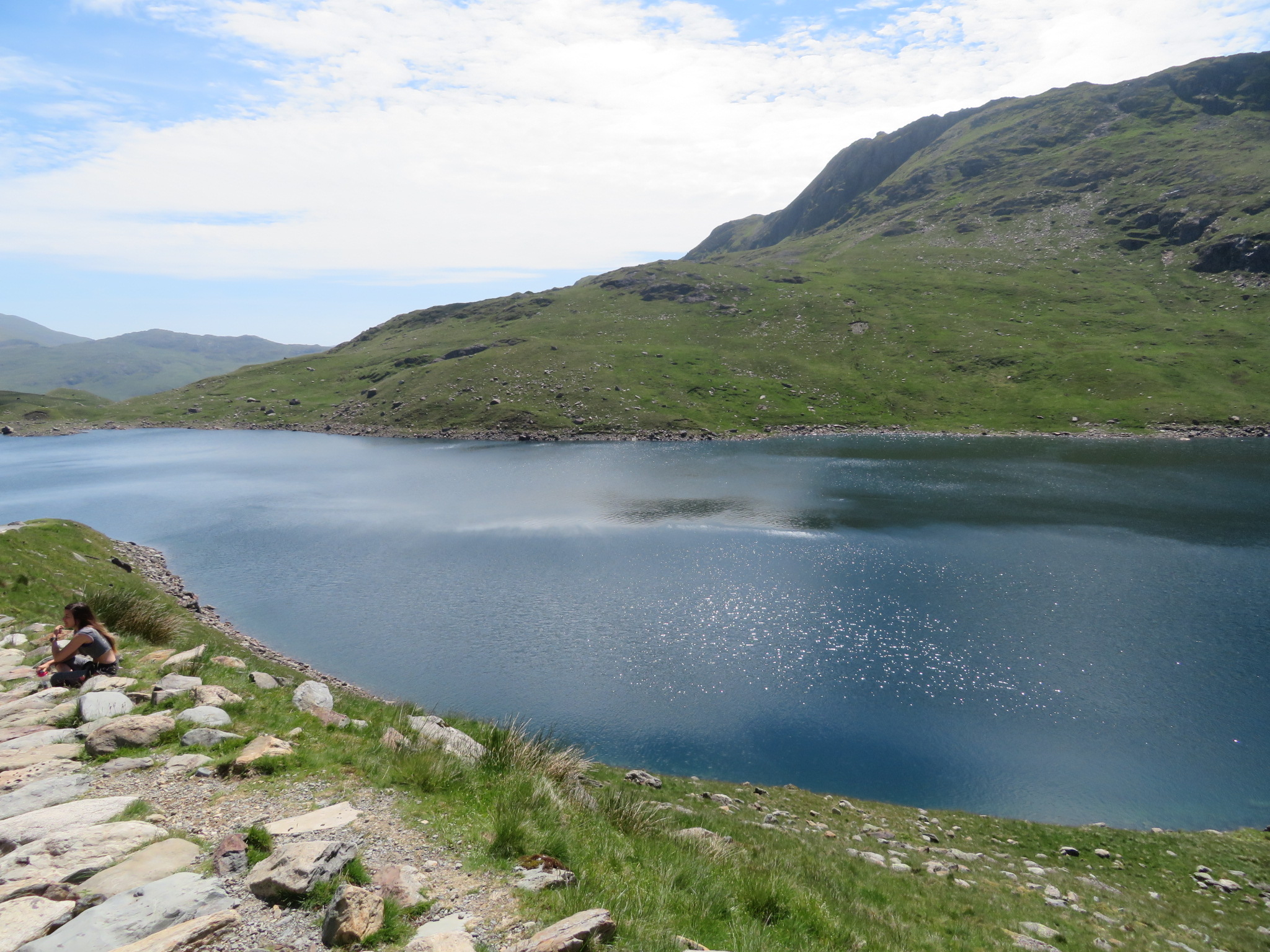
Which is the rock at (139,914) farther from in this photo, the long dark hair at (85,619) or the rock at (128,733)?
the long dark hair at (85,619)

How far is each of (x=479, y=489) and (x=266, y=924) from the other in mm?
90227

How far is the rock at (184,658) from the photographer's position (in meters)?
17.2

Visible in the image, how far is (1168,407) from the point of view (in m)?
132

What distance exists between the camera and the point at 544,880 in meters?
9.30

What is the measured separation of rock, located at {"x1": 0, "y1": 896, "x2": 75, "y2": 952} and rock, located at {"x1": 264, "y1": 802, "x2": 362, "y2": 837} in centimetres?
242

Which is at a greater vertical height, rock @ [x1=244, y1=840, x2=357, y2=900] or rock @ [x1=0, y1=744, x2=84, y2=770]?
rock @ [x1=0, y1=744, x2=84, y2=770]

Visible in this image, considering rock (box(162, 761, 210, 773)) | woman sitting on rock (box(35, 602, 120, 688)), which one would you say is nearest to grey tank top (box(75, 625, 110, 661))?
woman sitting on rock (box(35, 602, 120, 688))

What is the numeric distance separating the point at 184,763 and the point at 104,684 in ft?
18.1

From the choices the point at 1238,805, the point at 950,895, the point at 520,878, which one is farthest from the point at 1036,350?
the point at 520,878

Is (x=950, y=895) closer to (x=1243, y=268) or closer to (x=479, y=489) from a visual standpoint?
(x=479, y=489)

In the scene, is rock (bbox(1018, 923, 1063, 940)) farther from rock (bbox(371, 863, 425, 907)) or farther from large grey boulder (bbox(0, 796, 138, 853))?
large grey boulder (bbox(0, 796, 138, 853))

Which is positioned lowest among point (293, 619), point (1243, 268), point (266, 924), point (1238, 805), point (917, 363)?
point (1238, 805)

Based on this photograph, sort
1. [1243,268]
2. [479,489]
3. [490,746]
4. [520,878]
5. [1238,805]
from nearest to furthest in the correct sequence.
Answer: [520,878] → [490,746] → [1238,805] → [479,489] → [1243,268]

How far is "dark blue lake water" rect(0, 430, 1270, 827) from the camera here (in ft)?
104
